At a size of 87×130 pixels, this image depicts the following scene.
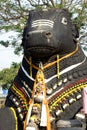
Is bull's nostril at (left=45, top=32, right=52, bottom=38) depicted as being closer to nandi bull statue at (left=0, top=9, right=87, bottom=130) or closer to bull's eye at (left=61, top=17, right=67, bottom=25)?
nandi bull statue at (left=0, top=9, right=87, bottom=130)

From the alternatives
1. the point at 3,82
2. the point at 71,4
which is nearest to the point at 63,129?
the point at 71,4

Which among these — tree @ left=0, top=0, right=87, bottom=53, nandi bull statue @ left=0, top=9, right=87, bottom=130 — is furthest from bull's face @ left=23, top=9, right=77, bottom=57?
tree @ left=0, top=0, right=87, bottom=53

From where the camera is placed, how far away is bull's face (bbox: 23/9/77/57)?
4.55 m

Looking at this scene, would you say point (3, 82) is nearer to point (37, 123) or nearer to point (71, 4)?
point (71, 4)

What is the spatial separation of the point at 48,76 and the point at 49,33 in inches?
20.4

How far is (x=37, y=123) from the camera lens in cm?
448

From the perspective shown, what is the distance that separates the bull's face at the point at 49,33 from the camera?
4.55 metres

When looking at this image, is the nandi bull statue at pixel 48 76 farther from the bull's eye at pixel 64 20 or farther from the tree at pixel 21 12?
the tree at pixel 21 12

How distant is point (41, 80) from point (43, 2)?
8.39 metres

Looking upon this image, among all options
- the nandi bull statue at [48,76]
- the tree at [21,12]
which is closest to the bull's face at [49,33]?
the nandi bull statue at [48,76]

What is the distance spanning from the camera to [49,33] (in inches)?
181

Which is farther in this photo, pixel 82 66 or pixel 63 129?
pixel 82 66

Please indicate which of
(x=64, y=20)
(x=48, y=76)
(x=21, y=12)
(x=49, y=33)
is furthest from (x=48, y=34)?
(x=21, y=12)

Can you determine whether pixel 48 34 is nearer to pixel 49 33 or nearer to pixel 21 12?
pixel 49 33
